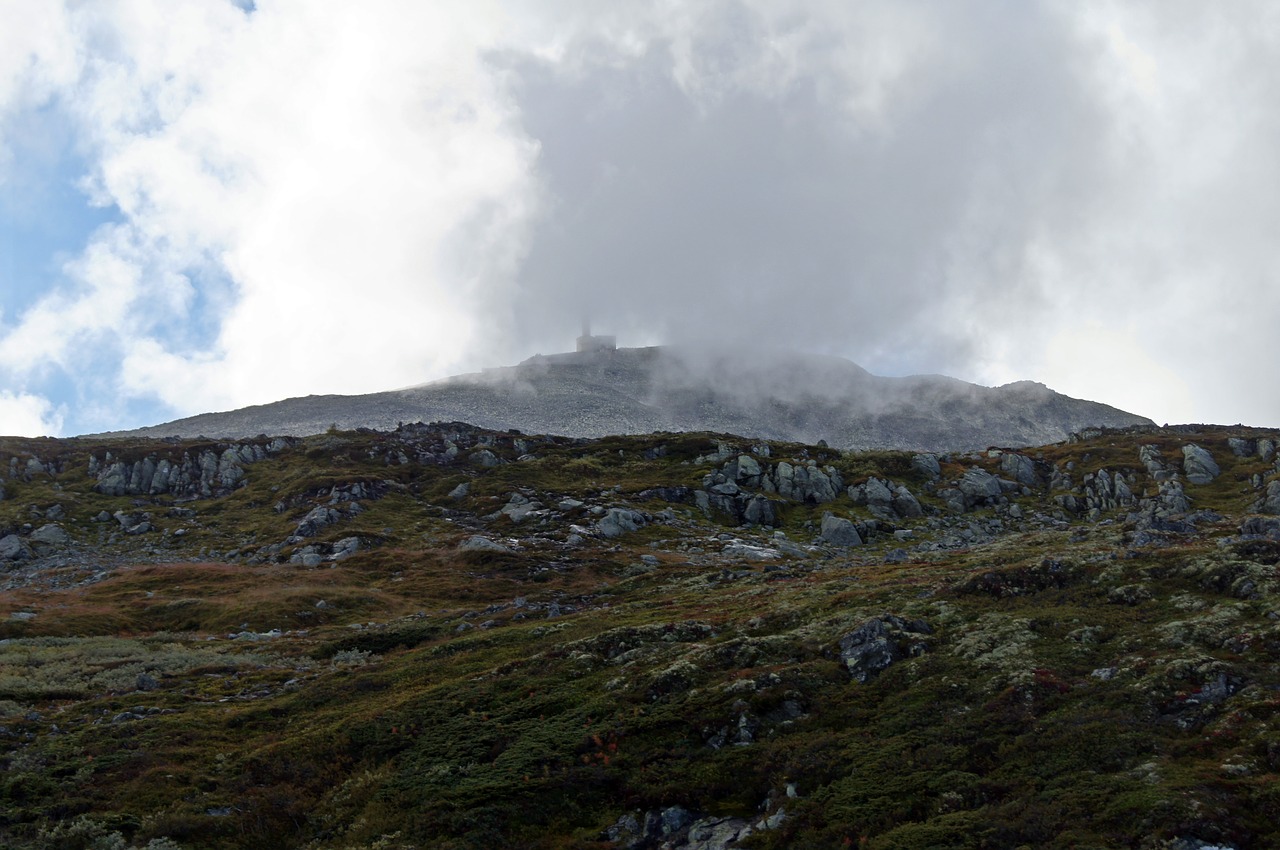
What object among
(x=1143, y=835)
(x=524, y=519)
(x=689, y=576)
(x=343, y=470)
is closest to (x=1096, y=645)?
(x=1143, y=835)

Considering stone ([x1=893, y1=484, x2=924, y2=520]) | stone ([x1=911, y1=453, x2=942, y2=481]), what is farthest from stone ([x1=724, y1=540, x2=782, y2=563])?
Answer: stone ([x1=911, y1=453, x2=942, y2=481])

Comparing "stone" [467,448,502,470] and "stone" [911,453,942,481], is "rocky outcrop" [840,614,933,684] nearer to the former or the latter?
"stone" [911,453,942,481]

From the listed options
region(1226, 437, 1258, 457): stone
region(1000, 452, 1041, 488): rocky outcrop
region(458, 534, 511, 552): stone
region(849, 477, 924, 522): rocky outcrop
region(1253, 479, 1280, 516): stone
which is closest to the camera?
region(1253, 479, 1280, 516): stone

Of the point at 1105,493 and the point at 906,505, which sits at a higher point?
the point at 1105,493

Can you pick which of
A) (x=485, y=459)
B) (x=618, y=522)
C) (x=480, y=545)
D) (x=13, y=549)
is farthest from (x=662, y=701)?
(x=485, y=459)

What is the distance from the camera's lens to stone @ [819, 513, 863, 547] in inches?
3196

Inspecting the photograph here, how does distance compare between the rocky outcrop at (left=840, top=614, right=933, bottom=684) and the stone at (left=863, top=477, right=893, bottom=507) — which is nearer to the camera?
the rocky outcrop at (left=840, top=614, right=933, bottom=684)

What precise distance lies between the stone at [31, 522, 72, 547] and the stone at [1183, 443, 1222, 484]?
137779mm

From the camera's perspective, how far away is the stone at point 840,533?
3196 inches

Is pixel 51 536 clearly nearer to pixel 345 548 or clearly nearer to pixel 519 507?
pixel 345 548

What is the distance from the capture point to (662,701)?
90.9 feet

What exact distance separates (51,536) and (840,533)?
303ft

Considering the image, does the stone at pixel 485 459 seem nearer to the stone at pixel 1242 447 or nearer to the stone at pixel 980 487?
the stone at pixel 980 487

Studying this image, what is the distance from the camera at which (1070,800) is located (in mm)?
17438
